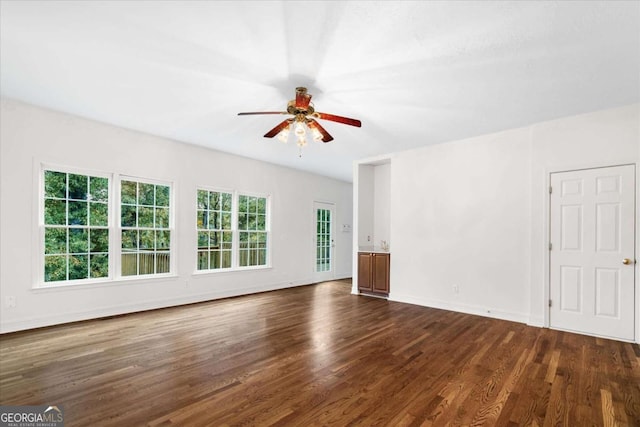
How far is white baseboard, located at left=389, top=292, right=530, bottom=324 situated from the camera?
4.51 metres

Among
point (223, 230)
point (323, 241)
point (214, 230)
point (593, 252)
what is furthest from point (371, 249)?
point (593, 252)

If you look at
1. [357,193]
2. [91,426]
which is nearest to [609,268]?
[357,193]

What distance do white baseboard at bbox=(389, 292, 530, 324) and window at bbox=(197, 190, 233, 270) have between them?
10.8ft

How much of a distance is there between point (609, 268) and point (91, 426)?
5308 mm

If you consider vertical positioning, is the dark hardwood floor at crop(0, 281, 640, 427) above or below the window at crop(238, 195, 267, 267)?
below

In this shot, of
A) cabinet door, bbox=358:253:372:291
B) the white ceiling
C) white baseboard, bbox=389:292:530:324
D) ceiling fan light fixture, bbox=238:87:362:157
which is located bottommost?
white baseboard, bbox=389:292:530:324

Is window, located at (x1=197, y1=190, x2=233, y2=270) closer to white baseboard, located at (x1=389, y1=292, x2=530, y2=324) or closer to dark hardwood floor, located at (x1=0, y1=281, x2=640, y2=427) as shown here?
dark hardwood floor, located at (x1=0, y1=281, x2=640, y2=427)

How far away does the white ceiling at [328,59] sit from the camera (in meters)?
2.21

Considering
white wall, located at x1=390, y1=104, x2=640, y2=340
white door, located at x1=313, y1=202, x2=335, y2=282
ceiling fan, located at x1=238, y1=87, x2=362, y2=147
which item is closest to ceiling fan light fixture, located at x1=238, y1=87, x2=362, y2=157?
ceiling fan, located at x1=238, y1=87, x2=362, y2=147

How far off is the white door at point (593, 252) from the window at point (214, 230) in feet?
17.4

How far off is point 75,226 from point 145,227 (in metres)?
0.91

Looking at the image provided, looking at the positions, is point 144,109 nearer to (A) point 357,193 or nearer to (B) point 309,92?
(B) point 309,92

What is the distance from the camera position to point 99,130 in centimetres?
459

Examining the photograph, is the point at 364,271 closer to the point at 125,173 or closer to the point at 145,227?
the point at 145,227
